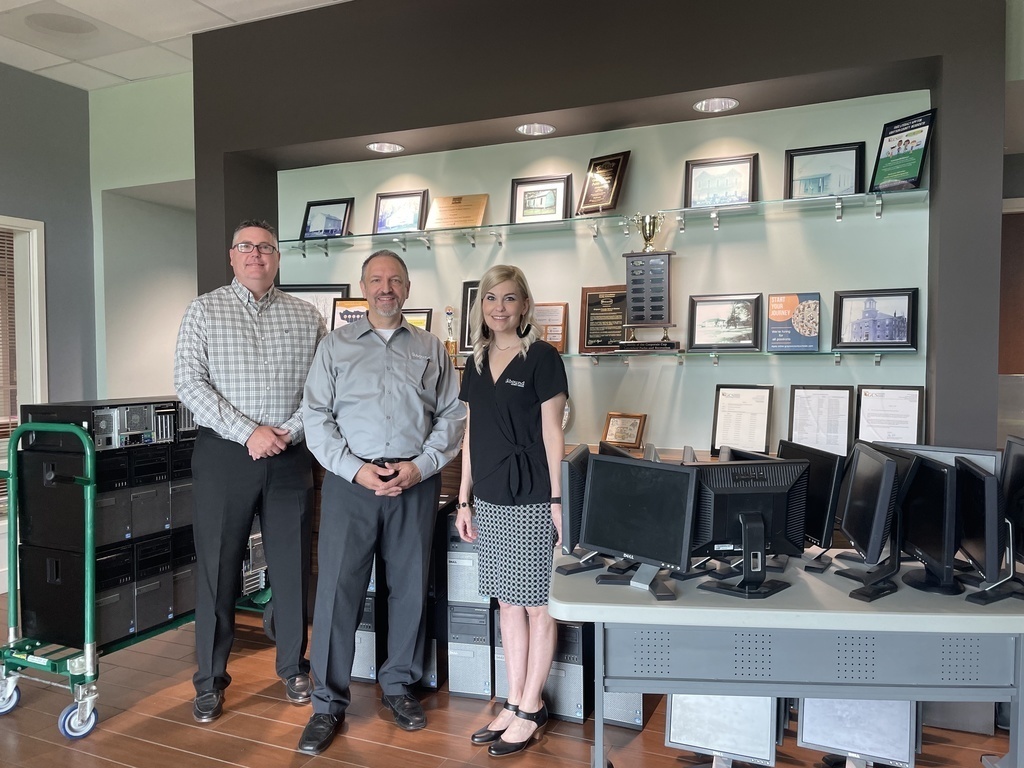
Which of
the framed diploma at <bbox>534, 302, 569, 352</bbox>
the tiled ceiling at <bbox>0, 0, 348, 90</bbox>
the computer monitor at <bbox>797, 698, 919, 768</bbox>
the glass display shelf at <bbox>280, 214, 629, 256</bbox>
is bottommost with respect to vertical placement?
the computer monitor at <bbox>797, 698, 919, 768</bbox>

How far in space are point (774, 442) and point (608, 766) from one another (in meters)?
1.79

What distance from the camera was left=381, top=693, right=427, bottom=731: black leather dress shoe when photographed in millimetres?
2850

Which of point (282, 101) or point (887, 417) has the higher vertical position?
point (282, 101)

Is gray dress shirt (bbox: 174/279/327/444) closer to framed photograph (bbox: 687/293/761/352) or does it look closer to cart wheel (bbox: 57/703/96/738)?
cart wheel (bbox: 57/703/96/738)

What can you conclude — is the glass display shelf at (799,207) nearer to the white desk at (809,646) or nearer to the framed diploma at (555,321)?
the framed diploma at (555,321)

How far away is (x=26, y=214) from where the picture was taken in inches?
195

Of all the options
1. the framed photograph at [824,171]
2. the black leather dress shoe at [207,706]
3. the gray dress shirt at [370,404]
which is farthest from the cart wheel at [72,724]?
the framed photograph at [824,171]

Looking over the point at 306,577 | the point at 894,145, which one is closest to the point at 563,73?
the point at 894,145

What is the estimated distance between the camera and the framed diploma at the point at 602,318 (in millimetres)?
3807

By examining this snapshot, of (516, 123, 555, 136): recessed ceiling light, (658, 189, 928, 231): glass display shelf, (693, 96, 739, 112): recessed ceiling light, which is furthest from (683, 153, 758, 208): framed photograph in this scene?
(516, 123, 555, 136): recessed ceiling light

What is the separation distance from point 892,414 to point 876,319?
16.9 inches

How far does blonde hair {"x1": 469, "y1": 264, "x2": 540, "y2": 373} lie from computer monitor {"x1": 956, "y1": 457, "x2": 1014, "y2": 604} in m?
1.35

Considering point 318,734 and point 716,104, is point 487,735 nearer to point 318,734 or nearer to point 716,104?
point 318,734

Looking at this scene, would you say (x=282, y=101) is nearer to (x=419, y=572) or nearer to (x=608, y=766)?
(x=419, y=572)
